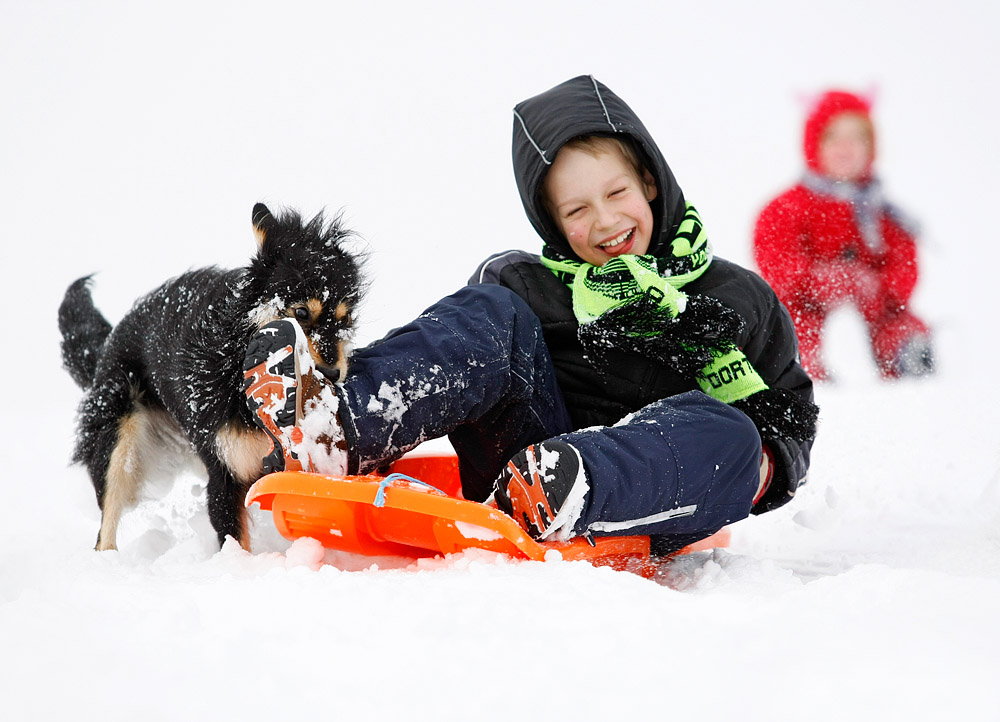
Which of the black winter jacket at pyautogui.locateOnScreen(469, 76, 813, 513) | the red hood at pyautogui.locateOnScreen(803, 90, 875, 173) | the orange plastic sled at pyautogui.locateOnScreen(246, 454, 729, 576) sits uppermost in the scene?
the red hood at pyautogui.locateOnScreen(803, 90, 875, 173)

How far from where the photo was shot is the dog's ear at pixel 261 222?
1.70m

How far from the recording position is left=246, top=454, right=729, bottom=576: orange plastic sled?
3.99 feet

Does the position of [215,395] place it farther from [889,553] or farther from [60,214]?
[60,214]

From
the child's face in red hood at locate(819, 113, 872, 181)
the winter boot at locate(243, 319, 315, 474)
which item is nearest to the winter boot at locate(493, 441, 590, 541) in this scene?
the winter boot at locate(243, 319, 315, 474)

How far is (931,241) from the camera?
3920 mm

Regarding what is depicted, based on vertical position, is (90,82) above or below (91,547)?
above

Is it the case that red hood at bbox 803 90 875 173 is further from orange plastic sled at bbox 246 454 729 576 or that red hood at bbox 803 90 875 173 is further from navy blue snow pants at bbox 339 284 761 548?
orange plastic sled at bbox 246 454 729 576

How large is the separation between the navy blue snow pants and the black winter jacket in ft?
0.62

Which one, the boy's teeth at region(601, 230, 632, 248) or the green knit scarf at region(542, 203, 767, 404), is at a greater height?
the boy's teeth at region(601, 230, 632, 248)

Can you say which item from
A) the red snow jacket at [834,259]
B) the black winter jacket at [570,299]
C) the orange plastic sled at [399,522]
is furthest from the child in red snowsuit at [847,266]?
the orange plastic sled at [399,522]

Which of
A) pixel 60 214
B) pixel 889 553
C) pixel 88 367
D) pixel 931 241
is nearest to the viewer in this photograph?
pixel 889 553

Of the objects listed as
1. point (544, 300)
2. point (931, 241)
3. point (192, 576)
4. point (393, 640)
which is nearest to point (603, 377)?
point (544, 300)

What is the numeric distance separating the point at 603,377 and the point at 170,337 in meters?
1.00

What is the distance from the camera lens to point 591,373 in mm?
1801
